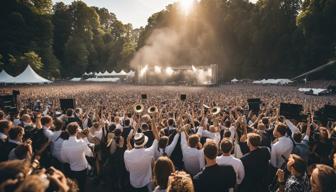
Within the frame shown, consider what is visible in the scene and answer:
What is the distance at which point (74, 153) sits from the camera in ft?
19.0

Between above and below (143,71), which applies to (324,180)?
below

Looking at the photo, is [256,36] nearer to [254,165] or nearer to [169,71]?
[169,71]

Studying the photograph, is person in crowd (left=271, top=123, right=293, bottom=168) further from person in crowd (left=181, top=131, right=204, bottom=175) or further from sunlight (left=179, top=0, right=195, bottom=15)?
sunlight (left=179, top=0, right=195, bottom=15)

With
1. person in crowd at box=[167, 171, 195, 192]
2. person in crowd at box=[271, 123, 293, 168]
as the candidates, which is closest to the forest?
person in crowd at box=[271, 123, 293, 168]

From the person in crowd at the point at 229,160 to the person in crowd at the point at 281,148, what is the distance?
1.38 m

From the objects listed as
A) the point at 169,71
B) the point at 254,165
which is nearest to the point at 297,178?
the point at 254,165

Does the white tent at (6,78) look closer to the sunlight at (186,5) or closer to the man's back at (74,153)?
the man's back at (74,153)

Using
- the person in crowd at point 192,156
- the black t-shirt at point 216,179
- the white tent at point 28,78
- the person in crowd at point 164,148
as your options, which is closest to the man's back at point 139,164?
the person in crowd at point 164,148

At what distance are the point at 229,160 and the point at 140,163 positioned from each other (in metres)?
1.61

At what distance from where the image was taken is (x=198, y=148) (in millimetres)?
5809

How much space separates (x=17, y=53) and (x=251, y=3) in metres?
50.8

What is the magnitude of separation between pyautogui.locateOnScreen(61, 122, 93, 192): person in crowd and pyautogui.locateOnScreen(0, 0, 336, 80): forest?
46.8 m

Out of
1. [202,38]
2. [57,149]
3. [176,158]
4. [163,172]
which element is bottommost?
[176,158]

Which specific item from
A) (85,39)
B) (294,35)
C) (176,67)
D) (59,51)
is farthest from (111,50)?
(294,35)
